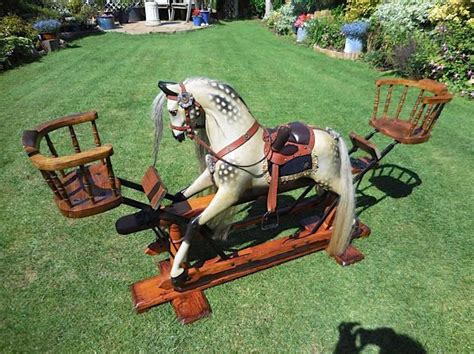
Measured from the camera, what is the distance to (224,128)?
7.80 ft

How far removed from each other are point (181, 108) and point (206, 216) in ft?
2.67

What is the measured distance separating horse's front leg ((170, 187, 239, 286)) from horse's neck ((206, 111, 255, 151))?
34cm

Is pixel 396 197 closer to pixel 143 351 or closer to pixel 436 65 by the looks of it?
pixel 143 351

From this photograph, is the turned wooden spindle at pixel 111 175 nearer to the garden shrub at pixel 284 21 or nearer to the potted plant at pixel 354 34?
the potted plant at pixel 354 34

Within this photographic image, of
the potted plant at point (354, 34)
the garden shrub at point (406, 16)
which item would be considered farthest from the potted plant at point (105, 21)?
the garden shrub at point (406, 16)

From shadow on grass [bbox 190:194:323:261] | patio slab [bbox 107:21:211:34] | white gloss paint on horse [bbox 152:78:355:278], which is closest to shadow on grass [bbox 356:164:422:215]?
shadow on grass [bbox 190:194:323:261]

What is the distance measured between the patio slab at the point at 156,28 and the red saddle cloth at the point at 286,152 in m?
14.2

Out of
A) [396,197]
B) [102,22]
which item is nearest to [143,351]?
[396,197]

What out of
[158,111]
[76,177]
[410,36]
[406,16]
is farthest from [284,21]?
[76,177]

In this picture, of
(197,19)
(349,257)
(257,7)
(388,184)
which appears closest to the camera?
(349,257)

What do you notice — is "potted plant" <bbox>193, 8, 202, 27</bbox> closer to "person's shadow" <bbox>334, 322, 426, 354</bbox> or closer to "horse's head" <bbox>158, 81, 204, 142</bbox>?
"horse's head" <bbox>158, 81, 204, 142</bbox>

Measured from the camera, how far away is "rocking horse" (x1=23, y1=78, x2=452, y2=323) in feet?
7.41

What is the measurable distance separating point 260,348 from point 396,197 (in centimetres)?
270

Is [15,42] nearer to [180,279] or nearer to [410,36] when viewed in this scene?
[180,279]
